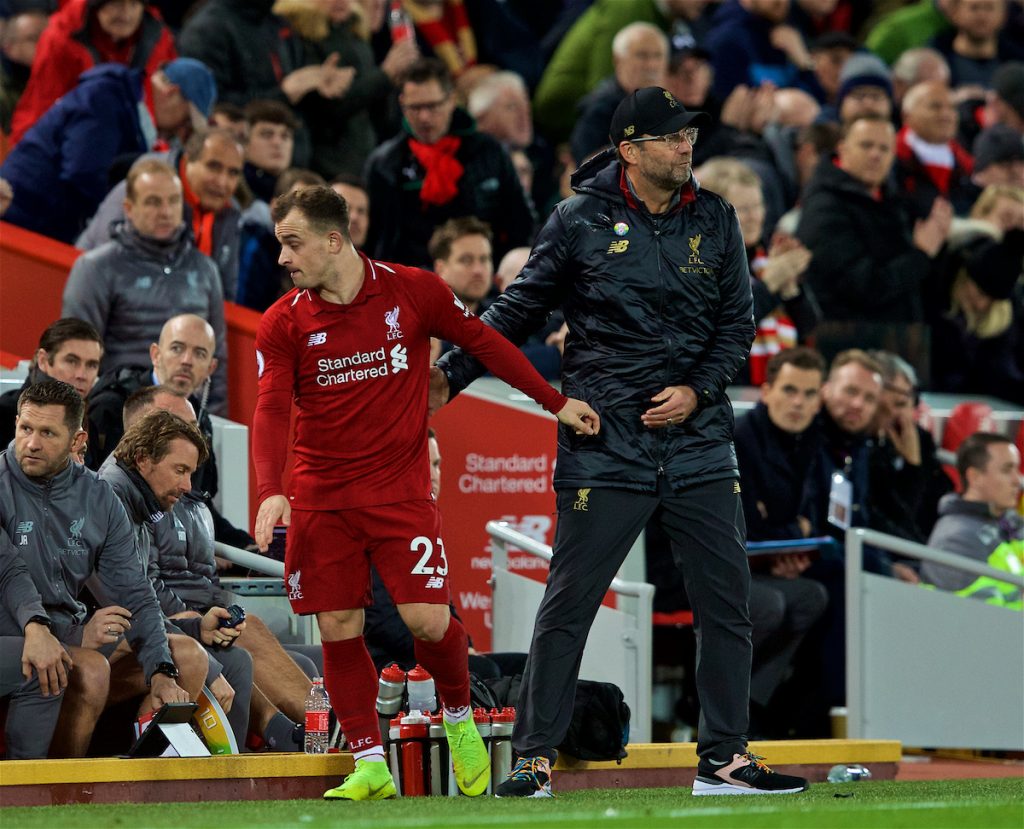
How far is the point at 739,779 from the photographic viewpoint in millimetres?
6852

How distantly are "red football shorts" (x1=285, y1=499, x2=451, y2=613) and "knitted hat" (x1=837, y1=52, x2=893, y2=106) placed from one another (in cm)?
853

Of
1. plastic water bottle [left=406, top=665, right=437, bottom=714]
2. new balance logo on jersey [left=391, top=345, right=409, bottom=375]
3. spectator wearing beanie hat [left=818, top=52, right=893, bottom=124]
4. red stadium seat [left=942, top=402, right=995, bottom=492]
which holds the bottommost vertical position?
plastic water bottle [left=406, top=665, right=437, bottom=714]

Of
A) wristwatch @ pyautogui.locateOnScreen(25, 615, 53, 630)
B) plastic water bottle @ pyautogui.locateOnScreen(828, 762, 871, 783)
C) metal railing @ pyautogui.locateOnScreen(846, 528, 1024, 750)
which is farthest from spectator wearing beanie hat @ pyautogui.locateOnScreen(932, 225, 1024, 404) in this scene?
wristwatch @ pyautogui.locateOnScreen(25, 615, 53, 630)

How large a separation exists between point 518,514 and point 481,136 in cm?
283

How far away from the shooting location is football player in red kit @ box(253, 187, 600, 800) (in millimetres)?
6902

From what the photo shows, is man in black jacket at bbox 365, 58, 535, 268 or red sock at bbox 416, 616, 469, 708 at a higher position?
man in black jacket at bbox 365, 58, 535, 268

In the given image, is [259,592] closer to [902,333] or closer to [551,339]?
[551,339]

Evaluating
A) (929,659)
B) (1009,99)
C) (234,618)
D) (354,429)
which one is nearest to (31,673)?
(234,618)

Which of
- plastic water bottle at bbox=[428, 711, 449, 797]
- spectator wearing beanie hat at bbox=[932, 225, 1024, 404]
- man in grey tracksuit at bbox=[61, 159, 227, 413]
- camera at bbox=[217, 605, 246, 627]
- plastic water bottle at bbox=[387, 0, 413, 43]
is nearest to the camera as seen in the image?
plastic water bottle at bbox=[428, 711, 449, 797]

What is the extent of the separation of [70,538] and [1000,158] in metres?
9.68

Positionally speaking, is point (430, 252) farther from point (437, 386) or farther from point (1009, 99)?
point (1009, 99)

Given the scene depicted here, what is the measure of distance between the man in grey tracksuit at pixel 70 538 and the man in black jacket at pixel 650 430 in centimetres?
157

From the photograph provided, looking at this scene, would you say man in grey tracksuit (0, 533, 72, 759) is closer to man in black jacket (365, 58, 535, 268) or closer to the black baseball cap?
the black baseball cap

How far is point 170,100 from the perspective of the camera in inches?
446
